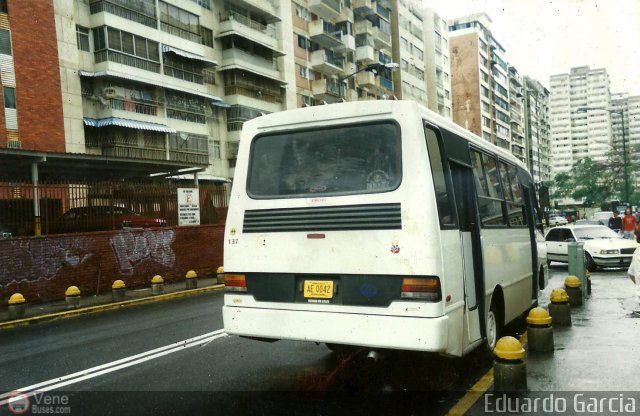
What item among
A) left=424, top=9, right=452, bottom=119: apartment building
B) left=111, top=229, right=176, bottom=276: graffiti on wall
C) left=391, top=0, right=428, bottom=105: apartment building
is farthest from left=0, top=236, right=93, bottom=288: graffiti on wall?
left=424, top=9, right=452, bottom=119: apartment building

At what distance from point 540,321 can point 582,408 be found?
189cm

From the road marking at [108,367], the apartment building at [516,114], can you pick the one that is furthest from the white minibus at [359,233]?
the apartment building at [516,114]

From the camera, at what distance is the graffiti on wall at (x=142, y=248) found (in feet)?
47.5

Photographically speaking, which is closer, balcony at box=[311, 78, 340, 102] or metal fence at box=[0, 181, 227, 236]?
metal fence at box=[0, 181, 227, 236]

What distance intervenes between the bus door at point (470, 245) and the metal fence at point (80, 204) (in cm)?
1085

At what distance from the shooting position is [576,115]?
181000 millimetres

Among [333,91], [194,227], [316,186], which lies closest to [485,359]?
[316,186]

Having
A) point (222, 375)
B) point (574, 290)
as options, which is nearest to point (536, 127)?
point (574, 290)

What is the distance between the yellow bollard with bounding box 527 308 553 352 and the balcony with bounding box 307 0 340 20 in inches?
1813

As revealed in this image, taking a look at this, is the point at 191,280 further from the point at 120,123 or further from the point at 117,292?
the point at 120,123

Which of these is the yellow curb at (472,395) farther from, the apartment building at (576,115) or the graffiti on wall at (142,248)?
the apartment building at (576,115)

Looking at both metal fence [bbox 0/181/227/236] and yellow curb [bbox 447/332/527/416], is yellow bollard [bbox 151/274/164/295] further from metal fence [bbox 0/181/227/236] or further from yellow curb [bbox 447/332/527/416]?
yellow curb [bbox 447/332/527/416]

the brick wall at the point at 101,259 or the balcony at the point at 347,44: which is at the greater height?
the balcony at the point at 347,44

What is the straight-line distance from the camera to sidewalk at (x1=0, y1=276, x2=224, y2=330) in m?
10.6
